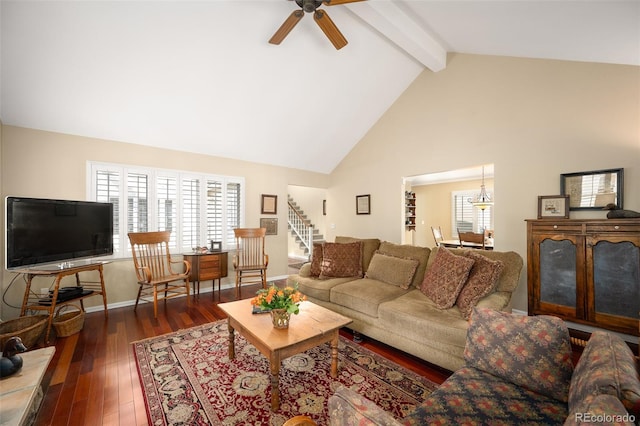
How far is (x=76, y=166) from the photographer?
141 inches

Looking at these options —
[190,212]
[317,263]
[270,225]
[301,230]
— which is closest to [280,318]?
[317,263]

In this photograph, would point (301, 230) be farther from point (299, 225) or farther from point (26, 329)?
point (26, 329)

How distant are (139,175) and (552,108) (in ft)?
18.9

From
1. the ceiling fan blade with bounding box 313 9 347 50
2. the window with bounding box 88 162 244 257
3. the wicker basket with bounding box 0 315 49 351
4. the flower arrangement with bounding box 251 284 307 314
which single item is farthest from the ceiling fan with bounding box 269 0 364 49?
the wicker basket with bounding box 0 315 49 351

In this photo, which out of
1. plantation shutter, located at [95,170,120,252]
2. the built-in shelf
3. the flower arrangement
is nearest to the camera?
the flower arrangement

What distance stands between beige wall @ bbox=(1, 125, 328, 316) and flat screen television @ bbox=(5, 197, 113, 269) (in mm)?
446

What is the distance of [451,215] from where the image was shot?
25.7 feet

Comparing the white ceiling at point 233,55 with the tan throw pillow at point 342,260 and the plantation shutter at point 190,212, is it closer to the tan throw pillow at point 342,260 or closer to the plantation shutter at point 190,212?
the plantation shutter at point 190,212

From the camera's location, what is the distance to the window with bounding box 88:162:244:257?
3.88 m

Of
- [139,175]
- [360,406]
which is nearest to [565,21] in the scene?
[360,406]

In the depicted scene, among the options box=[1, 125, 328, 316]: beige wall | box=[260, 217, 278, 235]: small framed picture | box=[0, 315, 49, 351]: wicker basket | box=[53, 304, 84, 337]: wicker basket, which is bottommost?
box=[53, 304, 84, 337]: wicker basket

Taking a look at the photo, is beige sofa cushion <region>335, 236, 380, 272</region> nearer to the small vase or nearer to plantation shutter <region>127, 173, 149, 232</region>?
the small vase

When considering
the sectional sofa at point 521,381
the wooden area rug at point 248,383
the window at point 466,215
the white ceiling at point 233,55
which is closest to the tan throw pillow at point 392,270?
the wooden area rug at point 248,383

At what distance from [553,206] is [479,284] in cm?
177
